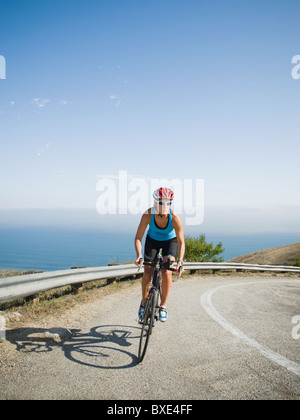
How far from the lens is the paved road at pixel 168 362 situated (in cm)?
264

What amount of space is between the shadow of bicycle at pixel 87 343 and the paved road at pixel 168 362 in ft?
0.05

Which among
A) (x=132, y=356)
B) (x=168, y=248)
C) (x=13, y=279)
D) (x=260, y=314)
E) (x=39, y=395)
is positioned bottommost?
(x=260, y=314)

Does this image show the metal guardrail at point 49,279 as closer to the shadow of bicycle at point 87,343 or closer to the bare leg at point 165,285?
the shadow of bicycle at point 87,343

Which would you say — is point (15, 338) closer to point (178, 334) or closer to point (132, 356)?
point (132, 356)

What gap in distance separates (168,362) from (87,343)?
1.45m

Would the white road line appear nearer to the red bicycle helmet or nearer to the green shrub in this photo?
the red bicycle helmet

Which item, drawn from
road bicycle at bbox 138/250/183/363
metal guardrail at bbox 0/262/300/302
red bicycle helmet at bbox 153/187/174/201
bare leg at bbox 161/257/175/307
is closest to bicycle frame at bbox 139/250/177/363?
road bicycle at bbox 138/250/183/363

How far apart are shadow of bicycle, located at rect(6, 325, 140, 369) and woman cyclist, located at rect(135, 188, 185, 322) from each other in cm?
64

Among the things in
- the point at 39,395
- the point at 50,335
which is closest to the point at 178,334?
the point at 50,335

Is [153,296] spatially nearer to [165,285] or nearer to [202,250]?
[165,285]

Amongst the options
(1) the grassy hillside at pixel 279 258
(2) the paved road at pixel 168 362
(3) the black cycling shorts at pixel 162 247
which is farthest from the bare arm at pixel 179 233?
(1) the grassy hillside at pixel 279 258

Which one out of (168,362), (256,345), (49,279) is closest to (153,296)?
(168,362)

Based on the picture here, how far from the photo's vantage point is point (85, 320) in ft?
17.6

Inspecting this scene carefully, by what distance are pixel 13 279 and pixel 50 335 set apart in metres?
1.45
